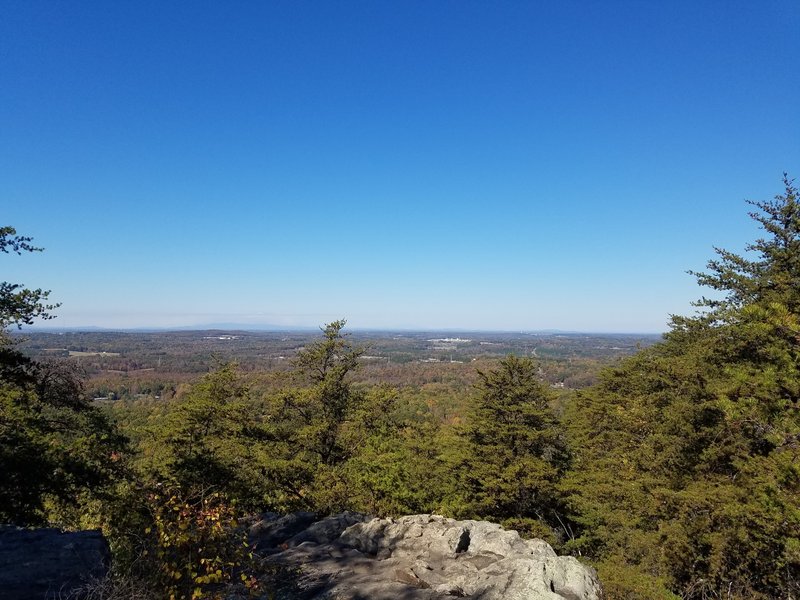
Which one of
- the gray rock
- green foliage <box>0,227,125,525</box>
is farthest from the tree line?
the gray rock

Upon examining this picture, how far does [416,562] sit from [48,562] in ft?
22.3

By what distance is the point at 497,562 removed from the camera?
8.91 metres

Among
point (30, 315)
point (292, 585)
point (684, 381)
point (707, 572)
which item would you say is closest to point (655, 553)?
point (707, 572)

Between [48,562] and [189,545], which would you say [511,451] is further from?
[48,562]

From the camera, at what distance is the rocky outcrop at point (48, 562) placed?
589 cm

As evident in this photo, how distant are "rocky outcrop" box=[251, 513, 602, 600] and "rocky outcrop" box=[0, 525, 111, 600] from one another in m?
3.23

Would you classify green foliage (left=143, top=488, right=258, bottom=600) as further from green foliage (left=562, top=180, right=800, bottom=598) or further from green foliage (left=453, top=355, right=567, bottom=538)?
green foliage (left=453, top=355, right=567, bottom=538)

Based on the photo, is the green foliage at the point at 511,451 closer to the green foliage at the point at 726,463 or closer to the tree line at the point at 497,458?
the tree line at the point at 497,458

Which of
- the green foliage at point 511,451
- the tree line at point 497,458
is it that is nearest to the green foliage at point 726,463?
the tree line at point 497,458

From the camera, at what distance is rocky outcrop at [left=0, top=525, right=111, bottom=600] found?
5.89 metres

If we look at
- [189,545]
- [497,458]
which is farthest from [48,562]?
[497,458]

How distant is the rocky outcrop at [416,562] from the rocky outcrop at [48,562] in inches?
127

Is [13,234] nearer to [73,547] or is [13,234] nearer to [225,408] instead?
[73,547]

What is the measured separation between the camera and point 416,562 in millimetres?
9359
